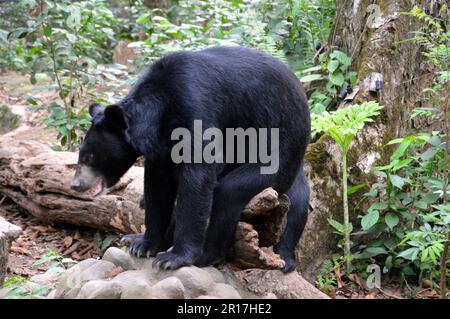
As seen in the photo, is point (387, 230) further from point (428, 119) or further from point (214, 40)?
point (214, 40)

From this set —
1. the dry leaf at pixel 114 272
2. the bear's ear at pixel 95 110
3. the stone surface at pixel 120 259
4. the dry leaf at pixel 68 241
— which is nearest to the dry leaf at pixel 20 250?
the dry leaf at pixel 68 241

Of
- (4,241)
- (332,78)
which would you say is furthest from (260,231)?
(332,78)

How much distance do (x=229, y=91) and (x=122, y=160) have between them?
98 cm

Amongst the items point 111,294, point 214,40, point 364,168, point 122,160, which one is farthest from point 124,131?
point 214,40

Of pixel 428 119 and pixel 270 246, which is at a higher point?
pixel 428 119

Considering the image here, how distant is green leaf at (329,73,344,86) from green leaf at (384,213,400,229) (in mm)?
1650

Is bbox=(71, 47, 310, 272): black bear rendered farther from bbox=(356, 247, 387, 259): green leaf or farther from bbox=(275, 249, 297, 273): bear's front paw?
bbox=(356, 247, 387, 259): green leaf

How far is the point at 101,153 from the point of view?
4.72 metres

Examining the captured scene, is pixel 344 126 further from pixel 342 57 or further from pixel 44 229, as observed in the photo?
pixel 44 229

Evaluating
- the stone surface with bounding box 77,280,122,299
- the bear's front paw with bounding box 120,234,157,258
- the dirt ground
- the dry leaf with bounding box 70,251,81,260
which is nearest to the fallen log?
the dirt ground

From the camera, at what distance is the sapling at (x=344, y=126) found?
551cm

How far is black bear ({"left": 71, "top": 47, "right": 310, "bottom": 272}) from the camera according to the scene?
14.7ft

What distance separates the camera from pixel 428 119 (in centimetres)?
674

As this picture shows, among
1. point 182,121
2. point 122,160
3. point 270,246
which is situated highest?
point 182,121
